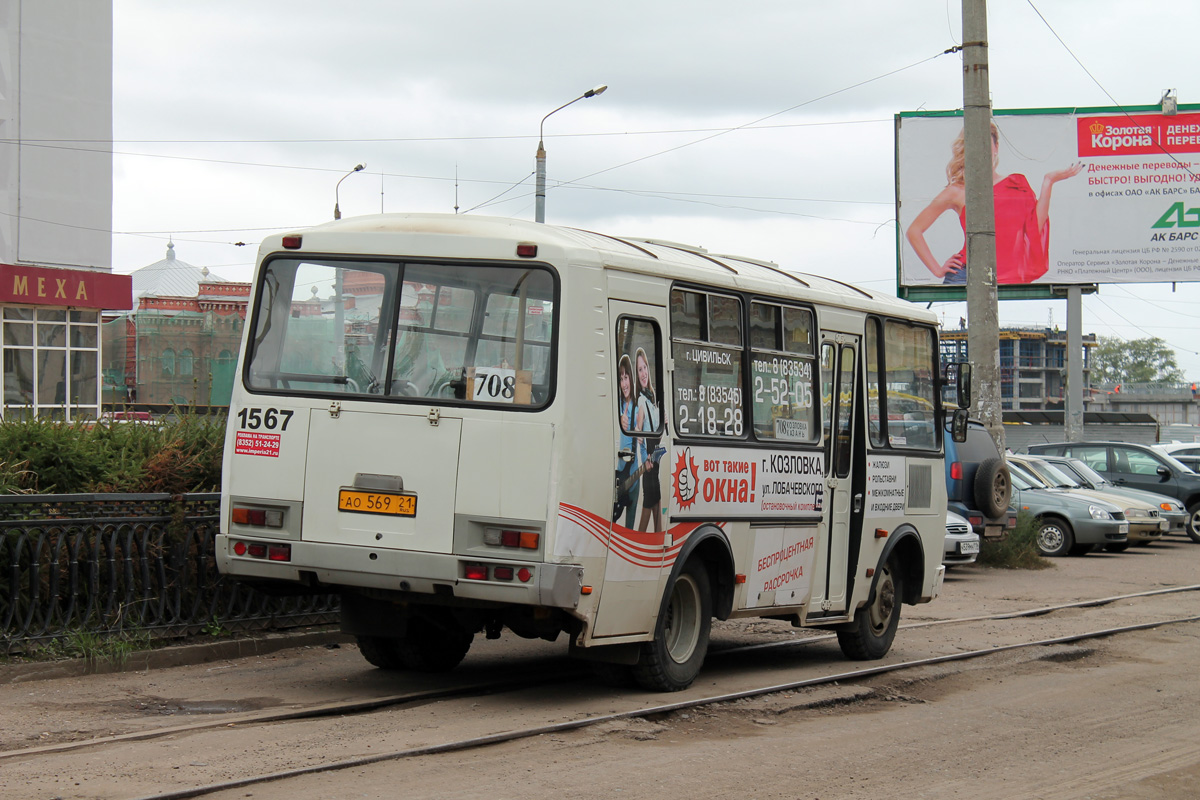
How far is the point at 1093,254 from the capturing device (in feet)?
114

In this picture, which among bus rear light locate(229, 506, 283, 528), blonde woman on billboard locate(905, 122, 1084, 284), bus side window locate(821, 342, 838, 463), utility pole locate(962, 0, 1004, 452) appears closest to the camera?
bus rear light locate(229, 506, 283, 528)

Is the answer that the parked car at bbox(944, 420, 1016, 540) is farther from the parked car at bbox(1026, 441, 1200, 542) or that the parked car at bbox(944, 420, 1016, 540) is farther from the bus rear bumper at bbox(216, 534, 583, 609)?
the bus rear bumper at bbox(216, 534, 583, 609)

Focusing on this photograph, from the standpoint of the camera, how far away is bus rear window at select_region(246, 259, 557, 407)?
7555 mm

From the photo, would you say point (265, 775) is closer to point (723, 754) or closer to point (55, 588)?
point (723, 754)

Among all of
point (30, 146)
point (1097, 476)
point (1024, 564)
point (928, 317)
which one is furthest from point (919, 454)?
point (30, 146)

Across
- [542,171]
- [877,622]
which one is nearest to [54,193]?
[542,171]

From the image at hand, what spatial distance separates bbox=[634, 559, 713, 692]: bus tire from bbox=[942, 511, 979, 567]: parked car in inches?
371

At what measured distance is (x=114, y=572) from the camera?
890 cm

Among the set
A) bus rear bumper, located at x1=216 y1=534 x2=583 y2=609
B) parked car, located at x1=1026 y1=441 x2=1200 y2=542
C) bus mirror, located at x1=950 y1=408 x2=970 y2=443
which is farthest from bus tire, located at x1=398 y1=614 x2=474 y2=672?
parked car, located at x1=1026 y1=441 x2=1200 y2=542

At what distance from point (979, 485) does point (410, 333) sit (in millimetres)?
12273

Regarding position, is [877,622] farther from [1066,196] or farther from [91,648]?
[1066,196]

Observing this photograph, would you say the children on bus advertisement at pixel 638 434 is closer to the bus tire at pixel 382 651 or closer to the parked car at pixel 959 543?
the bus tire at pixel 382 651

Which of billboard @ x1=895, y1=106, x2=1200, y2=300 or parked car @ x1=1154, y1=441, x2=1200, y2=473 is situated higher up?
billboard @ x1=895, y1=106, x2=1200, y2=300

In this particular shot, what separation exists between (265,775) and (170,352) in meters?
75.4
